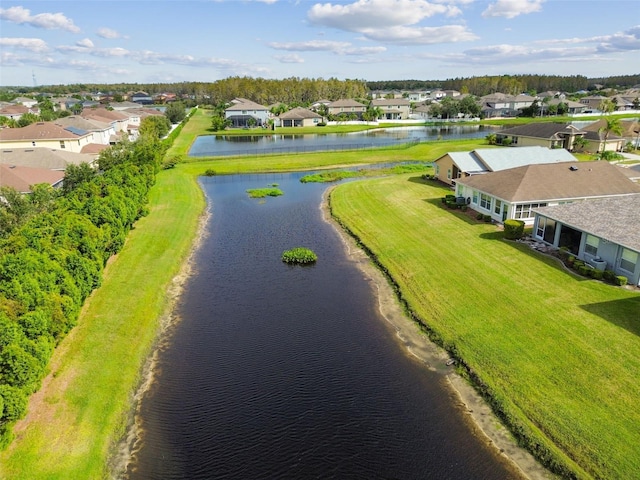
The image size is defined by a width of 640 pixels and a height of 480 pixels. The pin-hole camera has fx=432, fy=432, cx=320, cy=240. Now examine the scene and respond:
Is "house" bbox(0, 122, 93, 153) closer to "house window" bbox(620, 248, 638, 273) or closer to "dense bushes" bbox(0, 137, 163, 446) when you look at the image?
"dense bushes" bbox(0, 137, 163, 446)

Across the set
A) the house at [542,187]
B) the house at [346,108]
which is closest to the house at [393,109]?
the house at [346,108]

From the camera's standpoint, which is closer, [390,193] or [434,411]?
[434,411]

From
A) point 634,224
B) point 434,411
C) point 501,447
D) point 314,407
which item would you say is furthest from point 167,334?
point 634,224

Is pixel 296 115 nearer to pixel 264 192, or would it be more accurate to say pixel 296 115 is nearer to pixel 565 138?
pixel 565 138

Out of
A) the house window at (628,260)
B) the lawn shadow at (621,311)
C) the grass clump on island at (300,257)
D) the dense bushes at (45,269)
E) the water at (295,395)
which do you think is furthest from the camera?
the grass clump on island at (300,257)

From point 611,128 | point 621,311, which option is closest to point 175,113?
point 611,128

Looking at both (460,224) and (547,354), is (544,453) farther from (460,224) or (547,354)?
(460,224)

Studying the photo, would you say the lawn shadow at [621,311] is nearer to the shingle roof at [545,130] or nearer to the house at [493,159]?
→ the house at [493,159]

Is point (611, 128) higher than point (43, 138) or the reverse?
higher
